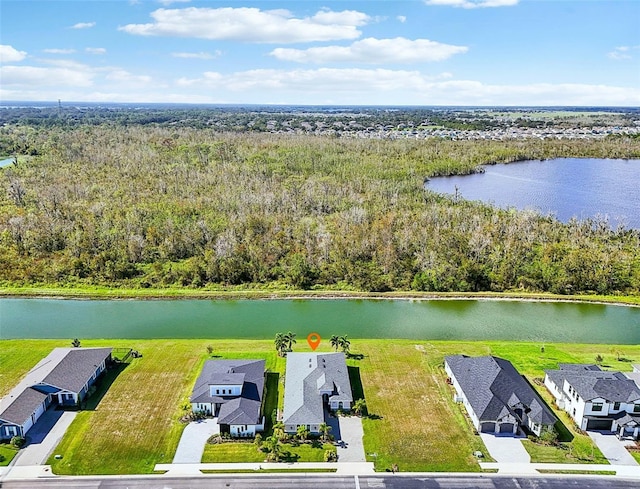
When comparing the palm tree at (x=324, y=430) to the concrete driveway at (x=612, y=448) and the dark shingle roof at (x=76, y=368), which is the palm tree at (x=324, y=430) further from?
the dark shingle roof at (x=76, y=368)

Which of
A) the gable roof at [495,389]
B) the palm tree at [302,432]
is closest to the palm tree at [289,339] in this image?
the palm tree at [302,432]

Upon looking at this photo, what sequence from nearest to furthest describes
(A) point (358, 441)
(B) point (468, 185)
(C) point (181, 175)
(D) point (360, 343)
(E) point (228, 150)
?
(A) point (358, 441), (D) point (360, 343), (C) point (181, 175), (B) point (468, 185), (E) point (228, 150)

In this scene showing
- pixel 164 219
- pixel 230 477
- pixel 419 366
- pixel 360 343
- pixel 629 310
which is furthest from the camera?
pixel 164 219

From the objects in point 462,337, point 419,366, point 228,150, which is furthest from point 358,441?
point 228,150

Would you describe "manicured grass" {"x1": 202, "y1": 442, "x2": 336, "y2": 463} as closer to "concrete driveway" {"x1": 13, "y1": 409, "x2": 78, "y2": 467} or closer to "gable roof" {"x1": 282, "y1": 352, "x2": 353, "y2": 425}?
"gable roof" {"x1": 282, "y1": 352, "x2": 353, "y2": 425}

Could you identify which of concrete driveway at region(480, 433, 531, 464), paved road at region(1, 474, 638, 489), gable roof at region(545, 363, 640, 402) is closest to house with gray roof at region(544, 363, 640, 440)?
gable roof at region(545, 363, 640, 402)

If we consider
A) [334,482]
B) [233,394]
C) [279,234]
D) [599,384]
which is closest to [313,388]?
[233,394]

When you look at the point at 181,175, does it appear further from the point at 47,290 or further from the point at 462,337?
the point at 462,337
